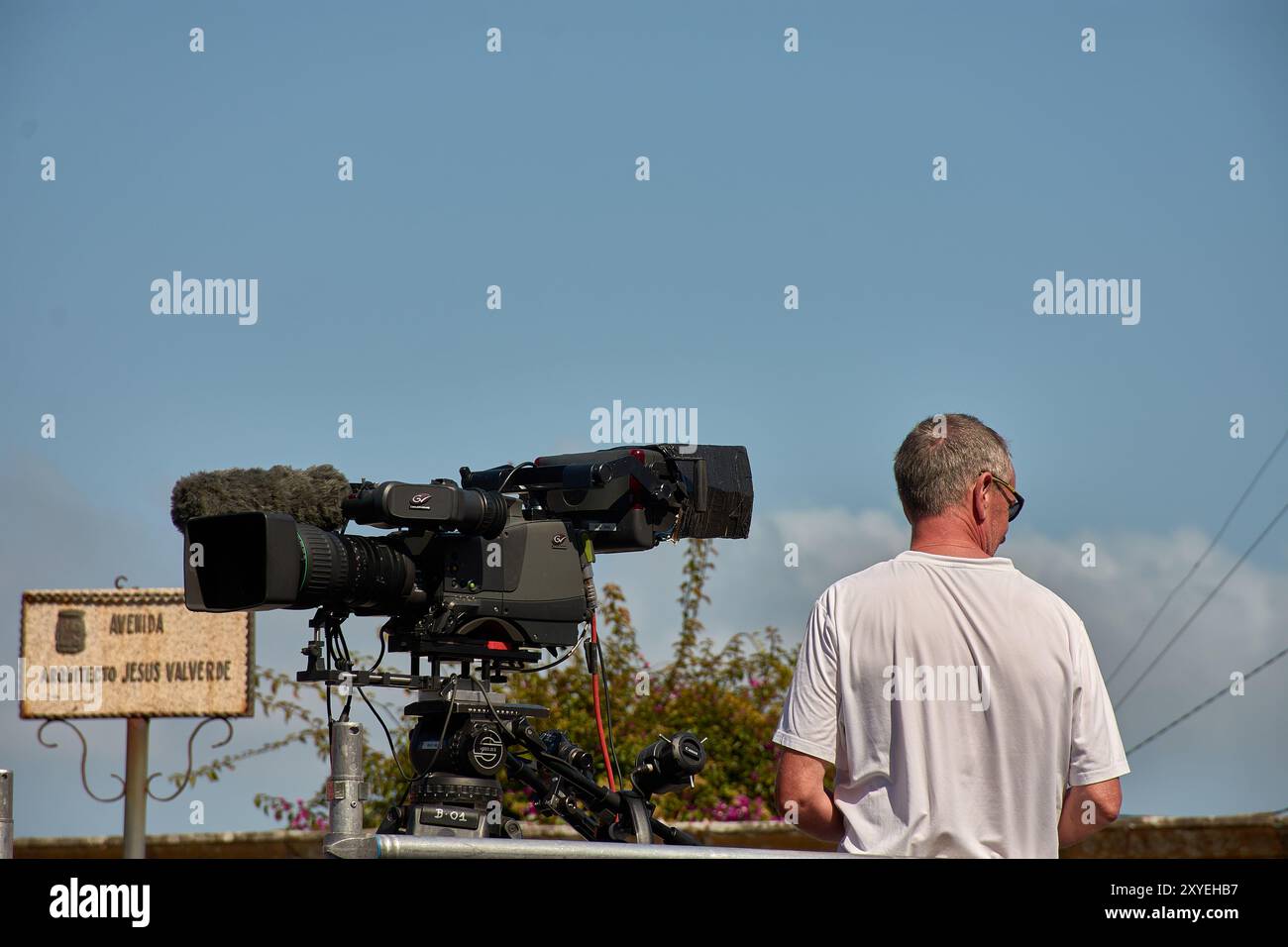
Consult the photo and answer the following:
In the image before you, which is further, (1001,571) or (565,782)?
(565,782)

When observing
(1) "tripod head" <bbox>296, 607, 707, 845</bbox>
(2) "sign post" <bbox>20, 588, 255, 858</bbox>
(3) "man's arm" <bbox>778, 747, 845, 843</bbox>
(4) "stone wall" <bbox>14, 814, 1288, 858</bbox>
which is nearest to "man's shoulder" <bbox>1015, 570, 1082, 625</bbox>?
(3) "man's arm" <bbox>778, 747, 845, 843</bbox>

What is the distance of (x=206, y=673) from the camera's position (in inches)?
352

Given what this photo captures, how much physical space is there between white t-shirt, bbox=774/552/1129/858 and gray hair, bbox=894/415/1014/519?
0.15 metres

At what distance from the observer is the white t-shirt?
9.47 ft

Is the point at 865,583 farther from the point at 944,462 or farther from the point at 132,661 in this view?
the point at 132,661

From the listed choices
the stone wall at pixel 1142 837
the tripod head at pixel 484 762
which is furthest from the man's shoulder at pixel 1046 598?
the stone wall at pixel 1142 837

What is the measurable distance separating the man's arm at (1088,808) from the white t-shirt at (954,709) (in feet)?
0.07

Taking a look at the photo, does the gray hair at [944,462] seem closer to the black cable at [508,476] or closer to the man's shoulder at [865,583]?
the man's shoulder at [865,583]

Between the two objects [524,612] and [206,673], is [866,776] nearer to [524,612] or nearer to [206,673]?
[524,612]

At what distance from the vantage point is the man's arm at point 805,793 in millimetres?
2961

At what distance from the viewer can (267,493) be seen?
434cm
